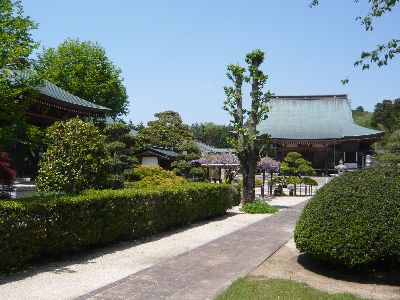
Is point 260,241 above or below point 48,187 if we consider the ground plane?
below

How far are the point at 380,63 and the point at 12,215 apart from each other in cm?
624

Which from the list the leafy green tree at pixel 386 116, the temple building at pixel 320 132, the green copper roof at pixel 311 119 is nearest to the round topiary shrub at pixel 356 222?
the temple building at pixel 320 132

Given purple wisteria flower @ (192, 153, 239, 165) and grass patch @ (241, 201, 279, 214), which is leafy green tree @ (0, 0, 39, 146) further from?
purple wisteria flower @ (192, 153, 239, 165)

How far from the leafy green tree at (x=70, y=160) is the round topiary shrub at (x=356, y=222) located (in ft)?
31.4

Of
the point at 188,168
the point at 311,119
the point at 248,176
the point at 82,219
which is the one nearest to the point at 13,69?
the point at 82,219

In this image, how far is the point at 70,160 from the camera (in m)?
15.1

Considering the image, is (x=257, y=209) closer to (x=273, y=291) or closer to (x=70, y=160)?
(x=70, y=160)

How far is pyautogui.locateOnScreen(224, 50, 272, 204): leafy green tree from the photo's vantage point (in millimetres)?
19875

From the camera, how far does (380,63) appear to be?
19.6 ft

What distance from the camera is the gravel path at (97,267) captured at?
6.45 metres

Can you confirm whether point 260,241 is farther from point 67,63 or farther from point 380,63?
point 67,63

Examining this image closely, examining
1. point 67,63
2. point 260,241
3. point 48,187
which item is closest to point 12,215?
point 260,241

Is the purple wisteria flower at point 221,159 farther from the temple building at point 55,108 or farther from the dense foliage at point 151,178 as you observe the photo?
the temple building at point 55,108

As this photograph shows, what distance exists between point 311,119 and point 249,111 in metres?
31.3
